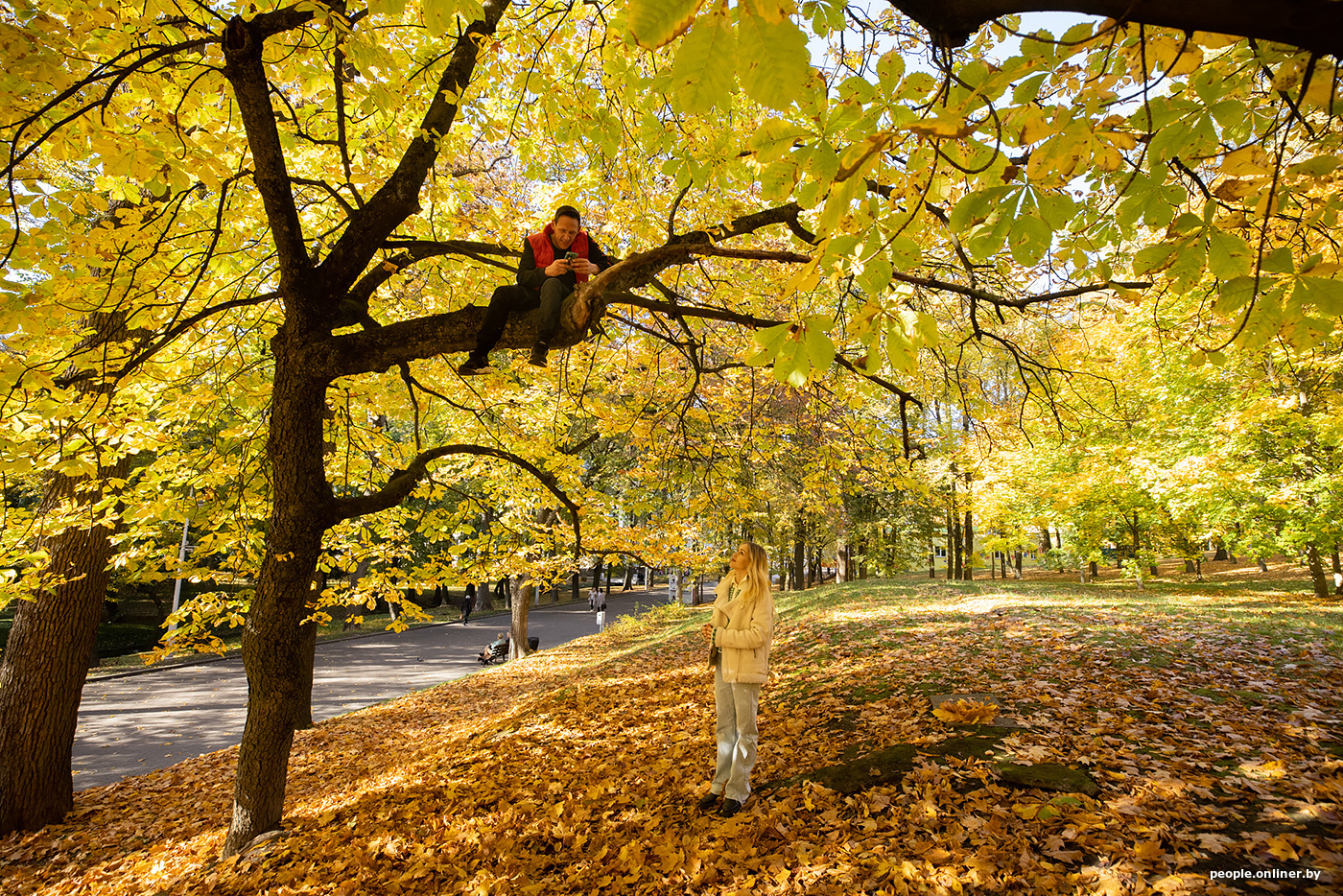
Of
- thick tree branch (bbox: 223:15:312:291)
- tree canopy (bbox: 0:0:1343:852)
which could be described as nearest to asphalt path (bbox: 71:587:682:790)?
tree canopy (bbox: 0:0:1343:852)

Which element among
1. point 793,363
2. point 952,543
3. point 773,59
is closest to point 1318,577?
point 952,543

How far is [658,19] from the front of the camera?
1.15 meters

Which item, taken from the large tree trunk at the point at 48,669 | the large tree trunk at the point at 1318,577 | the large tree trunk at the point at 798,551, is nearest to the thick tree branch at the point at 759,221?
the large tree trunk at the point at 48,669

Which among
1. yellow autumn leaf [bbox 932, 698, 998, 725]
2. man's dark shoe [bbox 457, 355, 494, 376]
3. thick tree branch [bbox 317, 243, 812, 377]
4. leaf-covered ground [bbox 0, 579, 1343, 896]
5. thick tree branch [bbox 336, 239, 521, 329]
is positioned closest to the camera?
leaf-covered ground [bbox 0, 579, 1343, 896]

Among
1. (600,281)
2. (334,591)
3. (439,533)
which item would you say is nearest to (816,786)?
(600,281)

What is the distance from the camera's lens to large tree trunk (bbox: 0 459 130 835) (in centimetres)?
582

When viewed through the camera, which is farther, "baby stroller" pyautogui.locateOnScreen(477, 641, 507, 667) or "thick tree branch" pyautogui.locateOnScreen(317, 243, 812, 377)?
"baby stroller" pyautogui.locateOnScreen(477, 641, 507, 667)

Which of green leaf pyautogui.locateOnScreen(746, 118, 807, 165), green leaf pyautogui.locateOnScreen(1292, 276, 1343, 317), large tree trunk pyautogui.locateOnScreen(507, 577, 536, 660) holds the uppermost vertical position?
green leaf pyautogui.locateOnScreen(746, 118, 807, 165)

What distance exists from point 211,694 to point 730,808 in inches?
575

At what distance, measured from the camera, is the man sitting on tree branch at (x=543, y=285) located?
3.33 meters

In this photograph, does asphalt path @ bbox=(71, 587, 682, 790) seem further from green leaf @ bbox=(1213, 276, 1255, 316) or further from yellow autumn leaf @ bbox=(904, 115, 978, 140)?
green leaf @ bbox=(1213, 276, 1255, 316)

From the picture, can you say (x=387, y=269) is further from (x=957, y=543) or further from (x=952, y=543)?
(x=952, y=543)

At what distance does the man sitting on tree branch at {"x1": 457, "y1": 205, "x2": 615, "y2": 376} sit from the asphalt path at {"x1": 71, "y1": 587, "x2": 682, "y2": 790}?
9.51m

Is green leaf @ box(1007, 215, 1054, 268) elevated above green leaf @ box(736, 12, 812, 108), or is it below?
below
